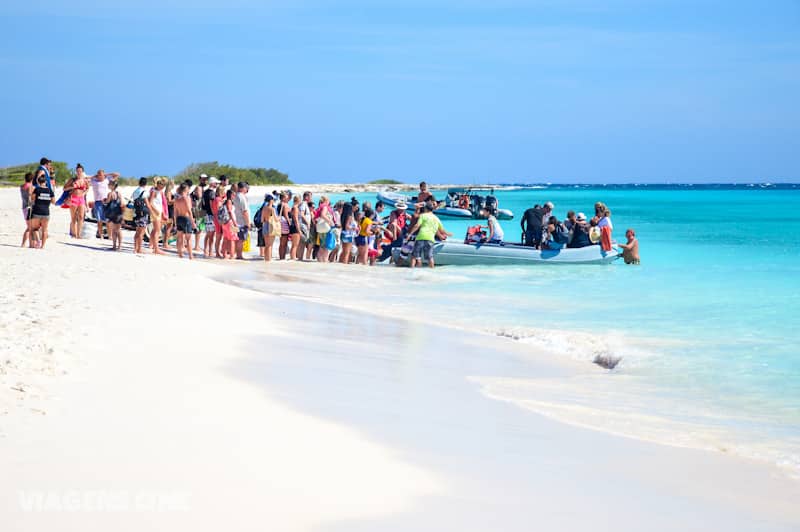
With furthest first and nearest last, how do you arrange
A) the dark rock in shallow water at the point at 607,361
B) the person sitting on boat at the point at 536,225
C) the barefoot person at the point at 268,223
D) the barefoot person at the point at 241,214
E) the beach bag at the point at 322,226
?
1. the person sitting on boat at the point at 536,225
2. the beach bag at the point at 322,226
3. the barefoot person at the point at 241,214
4. the barefoot person at the point at 268,223
5. the dark rock in shallow water at the point at 607,361

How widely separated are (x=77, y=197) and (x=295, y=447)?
1396cm

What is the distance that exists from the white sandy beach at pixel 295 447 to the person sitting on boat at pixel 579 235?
1090 cm

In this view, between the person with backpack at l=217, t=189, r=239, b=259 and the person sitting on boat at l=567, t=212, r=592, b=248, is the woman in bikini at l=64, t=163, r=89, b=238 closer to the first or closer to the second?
the person with backpack at l=217, t=189, r=239, b=259

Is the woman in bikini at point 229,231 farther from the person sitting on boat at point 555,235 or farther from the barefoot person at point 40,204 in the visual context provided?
the person sitting on boat at point 555,235

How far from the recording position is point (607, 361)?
358 inches

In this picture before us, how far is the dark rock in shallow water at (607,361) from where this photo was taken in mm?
8953

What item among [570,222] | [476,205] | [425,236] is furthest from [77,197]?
[476,205]

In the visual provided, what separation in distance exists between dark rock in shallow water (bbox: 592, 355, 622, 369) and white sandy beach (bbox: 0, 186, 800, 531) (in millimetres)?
601

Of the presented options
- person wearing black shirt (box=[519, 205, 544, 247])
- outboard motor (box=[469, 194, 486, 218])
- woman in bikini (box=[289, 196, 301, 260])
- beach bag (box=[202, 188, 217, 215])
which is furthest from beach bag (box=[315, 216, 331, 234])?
outboard motor (box=[469, 194, 486, 218])

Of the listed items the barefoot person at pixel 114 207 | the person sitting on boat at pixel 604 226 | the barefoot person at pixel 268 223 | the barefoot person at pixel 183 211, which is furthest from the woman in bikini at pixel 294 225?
the person sitting on boat at pixel 604 226

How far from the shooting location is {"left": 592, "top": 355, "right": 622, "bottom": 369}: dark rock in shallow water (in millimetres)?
8953

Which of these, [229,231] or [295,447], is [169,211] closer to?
[229,231]

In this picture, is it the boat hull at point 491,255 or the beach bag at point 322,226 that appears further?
the boat hull at point 491,255

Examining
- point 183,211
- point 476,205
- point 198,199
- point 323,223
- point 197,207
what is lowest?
point 323,223
